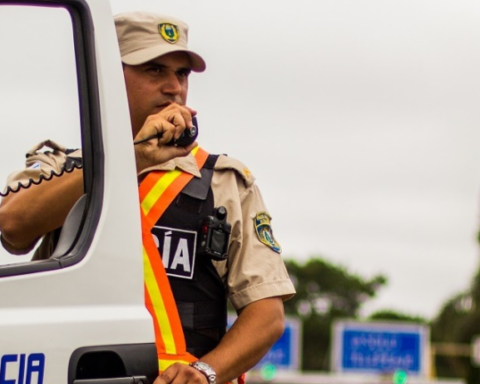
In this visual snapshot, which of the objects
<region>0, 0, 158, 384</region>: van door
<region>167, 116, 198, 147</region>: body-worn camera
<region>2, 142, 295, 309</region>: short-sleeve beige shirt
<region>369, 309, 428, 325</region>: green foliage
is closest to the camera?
<region>0, 0, 158, 384</region>: van door

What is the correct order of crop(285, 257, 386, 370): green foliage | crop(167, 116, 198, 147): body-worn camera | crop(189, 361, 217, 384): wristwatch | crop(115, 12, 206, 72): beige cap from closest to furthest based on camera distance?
crop(189, 361, 217, 384): wristwatch, crop(167, 116, 198, 147): body-worn camera, crop(115, 12, 206, 72): beige cap, crop(285, 257, 386, 370): green foliage

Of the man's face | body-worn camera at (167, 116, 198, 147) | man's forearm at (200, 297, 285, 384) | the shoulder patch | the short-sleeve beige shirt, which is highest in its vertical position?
the man's face

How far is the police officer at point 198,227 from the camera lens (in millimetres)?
3314

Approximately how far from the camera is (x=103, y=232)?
2.94 m

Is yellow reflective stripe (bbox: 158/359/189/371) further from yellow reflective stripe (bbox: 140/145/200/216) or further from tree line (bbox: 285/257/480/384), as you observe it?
tree line (bbox: 285/257/480/384)

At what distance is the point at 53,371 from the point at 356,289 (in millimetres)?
71576

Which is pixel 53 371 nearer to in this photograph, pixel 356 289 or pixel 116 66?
pixel 116 66

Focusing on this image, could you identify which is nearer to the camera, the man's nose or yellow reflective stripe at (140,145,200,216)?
yellow reflective stripe at (140,145,200,216)

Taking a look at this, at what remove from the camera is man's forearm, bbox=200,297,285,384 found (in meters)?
3.34

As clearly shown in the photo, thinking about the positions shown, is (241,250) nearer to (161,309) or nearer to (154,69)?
(161,309)

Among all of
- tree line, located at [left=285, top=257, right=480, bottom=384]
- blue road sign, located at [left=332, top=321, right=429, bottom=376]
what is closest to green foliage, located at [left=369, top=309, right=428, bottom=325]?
tree line, located at [left=285, top=257, right=480, bottom=384]

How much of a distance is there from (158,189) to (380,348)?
77.2 ft

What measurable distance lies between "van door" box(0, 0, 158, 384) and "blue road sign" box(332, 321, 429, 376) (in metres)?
23.4

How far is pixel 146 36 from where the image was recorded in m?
3.65
